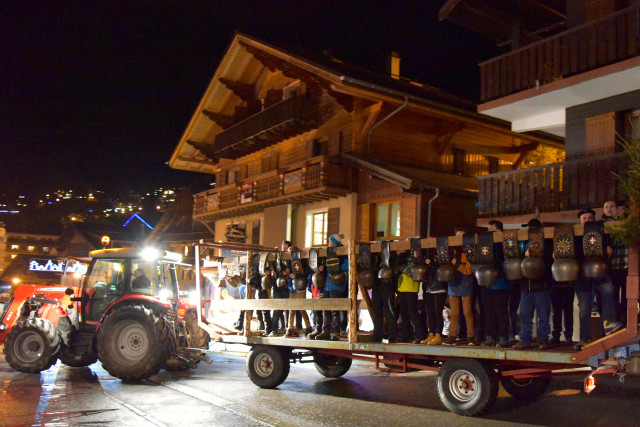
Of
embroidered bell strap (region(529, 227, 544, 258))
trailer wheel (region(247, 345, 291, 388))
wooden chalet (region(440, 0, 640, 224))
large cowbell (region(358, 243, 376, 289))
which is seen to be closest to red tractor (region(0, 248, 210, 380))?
trailer wheel (region(247, 345, 291, 388))

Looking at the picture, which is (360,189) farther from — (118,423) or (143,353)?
(118,423)

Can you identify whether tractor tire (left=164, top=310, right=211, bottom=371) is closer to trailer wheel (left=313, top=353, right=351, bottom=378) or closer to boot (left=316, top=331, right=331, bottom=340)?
trailer wheel (left=313, top=353, right=351, bottom=378)

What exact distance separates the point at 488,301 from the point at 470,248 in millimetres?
836

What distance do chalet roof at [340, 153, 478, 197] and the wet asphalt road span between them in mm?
8511

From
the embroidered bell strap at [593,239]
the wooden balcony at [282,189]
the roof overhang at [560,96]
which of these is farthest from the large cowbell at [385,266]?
the wooden balcony at [282,189]

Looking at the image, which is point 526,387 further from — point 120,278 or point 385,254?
point 120,278

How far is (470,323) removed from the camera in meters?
8.53

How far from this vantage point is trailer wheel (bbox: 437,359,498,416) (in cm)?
745

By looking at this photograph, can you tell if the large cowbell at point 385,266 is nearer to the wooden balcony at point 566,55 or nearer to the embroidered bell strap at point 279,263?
the embroidered bell strap at point 279,263

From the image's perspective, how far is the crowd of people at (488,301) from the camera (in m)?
7.20

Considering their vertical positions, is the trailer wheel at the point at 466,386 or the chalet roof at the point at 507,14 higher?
the chalet roof at the point at 507,14

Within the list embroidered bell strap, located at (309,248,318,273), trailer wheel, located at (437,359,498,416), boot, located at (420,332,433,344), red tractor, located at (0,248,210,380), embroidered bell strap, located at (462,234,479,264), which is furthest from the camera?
red tractor, located at (0,248,210,380)

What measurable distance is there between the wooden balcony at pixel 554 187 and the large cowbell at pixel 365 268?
7.32m

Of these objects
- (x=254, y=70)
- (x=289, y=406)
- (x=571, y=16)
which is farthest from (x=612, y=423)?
(x=254, y=70)
